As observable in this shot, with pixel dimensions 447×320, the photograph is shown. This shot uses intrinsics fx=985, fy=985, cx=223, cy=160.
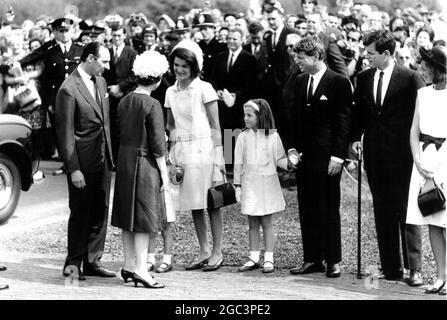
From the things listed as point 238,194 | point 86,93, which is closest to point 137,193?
point 86,93

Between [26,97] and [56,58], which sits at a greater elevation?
[56,58]

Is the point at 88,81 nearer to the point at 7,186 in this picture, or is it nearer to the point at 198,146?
→ the point at 198,146

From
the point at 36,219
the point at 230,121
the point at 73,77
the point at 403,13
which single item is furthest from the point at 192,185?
the point at 403,13

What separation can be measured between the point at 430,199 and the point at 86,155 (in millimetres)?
2976

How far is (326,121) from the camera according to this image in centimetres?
896

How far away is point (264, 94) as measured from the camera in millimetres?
13211

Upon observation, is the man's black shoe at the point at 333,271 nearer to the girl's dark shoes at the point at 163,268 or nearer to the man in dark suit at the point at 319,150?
the man in dark suit at the point at 319,150

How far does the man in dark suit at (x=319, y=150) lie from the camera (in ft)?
29.2

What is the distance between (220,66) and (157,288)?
207 inches

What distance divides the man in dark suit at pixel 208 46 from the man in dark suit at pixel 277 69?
0.75 m

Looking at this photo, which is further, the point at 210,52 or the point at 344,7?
the point at 344,7

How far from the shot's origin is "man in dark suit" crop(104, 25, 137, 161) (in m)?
13.6

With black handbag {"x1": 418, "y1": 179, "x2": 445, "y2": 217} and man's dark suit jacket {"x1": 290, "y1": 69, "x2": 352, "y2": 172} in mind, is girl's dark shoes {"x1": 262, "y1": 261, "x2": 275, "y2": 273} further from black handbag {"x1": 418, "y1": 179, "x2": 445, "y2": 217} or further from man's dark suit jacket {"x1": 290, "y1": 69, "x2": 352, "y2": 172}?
black handbag {"x1": 418, "y1": 179, "x2": 445, "y2": 217}
